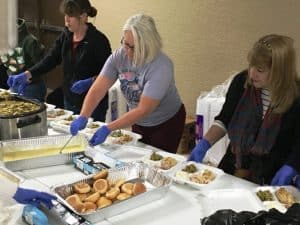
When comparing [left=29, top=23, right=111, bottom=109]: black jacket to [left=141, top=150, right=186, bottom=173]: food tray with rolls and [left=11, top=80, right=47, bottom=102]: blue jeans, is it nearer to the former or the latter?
[left=11, top=80, right=47, bottom=102]: blue jeans

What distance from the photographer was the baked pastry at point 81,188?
5.07 feet

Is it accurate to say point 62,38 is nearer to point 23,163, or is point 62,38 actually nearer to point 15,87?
point 15,87

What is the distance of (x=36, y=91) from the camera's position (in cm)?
356

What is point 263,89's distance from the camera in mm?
2006

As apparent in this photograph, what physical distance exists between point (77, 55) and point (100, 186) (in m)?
Result: 1.56

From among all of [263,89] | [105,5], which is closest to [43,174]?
[263,89]

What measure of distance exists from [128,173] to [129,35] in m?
0.83

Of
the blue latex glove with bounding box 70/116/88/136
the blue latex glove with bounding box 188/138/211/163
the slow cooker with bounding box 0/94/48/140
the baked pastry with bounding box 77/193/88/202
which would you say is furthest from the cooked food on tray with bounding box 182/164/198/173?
the slow cooker with bounding box 0/94/48/140

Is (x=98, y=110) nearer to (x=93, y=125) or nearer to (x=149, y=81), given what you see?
(x=93, y=125)

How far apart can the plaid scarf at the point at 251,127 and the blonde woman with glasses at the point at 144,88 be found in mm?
408

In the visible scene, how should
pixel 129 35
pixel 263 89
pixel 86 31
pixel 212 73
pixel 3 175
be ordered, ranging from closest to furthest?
pixel 3 175
pixel 263 89
pixel 129 35
pixel 86 31
pixel 212 73

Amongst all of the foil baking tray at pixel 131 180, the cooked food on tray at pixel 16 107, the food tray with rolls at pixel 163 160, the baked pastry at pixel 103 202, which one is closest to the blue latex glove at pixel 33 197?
the foil baking tray at pixel 131 180

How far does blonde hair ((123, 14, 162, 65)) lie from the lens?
7.38 feet

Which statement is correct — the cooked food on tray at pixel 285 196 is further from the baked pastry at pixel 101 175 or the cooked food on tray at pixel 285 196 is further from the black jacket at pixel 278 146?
the baked pastry at pixel 101 175
